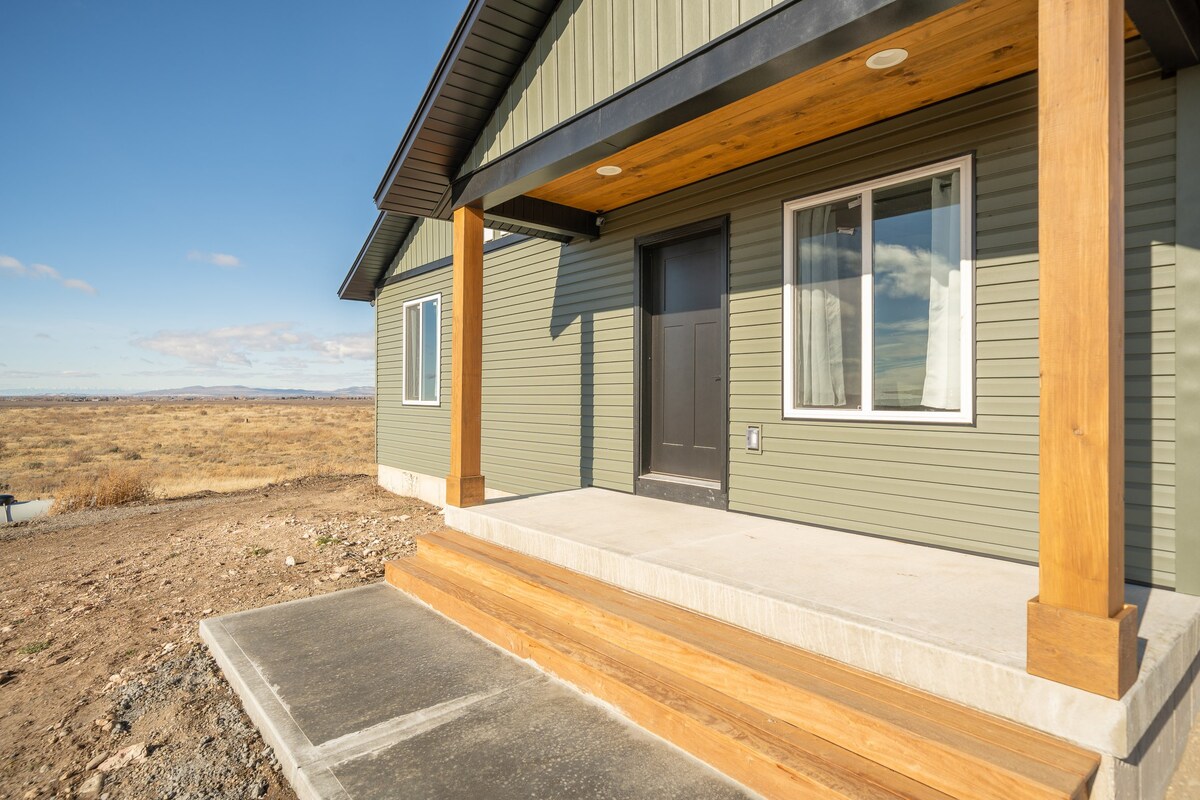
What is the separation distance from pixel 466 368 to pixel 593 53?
2368 mm

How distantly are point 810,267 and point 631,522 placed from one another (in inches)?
80.3

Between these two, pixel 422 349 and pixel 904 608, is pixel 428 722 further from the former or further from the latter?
pixel 422 349

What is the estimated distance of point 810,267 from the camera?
152 inches

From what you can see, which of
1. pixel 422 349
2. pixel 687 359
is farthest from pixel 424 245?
pixel 687 359

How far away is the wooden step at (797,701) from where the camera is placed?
1.59 m

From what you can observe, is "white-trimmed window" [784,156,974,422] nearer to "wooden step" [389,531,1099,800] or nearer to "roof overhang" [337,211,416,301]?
"wooden step" [389,531,1099,800]

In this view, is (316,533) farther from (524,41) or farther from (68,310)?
(68,310)

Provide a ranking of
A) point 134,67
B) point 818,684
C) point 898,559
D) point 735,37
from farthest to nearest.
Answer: point 134,67 → point 898,559 → point 735,37 → point 818,684

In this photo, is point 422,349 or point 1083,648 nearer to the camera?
point 1083,648

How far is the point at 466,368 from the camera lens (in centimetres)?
468

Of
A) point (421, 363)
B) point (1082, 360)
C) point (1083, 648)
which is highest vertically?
point (421, 363)

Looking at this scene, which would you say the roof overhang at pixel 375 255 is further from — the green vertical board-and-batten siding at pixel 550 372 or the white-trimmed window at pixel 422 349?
the green vertical board-and-batten siding at pixel 550 372

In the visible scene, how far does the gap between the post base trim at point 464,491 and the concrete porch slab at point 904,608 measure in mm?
671

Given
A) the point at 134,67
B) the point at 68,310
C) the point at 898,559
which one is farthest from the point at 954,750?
the point at 68,310
